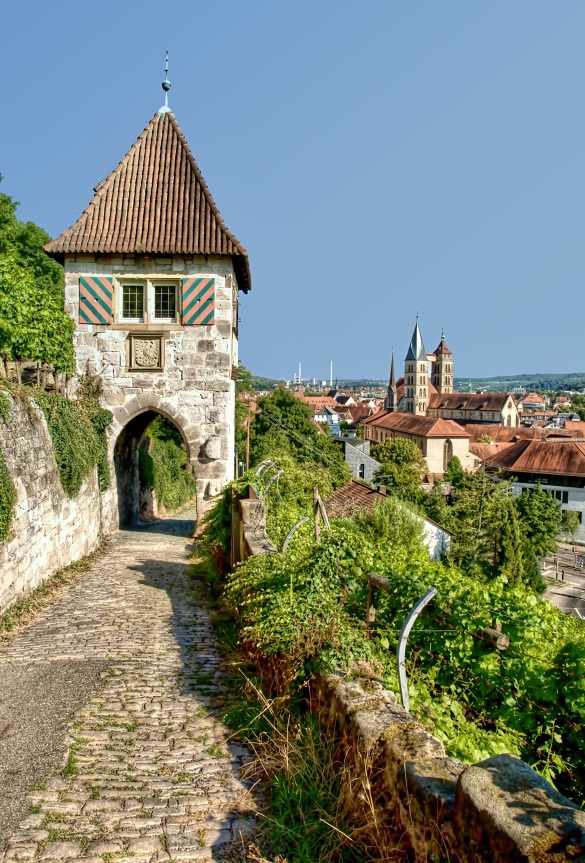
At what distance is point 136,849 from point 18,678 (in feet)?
9.63

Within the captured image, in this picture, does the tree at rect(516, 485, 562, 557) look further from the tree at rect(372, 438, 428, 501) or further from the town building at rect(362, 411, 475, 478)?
the town building at rect(362, 411, 475, 478)

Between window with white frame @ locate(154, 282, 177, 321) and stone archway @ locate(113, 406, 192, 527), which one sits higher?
window with white frame @ locate(154, 282, 177, 321)

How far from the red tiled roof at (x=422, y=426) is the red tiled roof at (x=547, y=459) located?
953 inches

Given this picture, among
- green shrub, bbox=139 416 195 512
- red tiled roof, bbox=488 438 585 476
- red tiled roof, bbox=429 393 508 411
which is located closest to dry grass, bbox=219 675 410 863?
green shrub, bbox=139 416 195 512

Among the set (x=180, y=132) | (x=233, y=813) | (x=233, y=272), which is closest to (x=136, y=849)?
(x=233, y=813)

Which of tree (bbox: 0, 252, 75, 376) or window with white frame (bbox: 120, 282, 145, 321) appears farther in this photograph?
window with white frame (bbox: 120, 282, 145, 321)

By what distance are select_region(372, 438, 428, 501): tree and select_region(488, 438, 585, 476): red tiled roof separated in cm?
864

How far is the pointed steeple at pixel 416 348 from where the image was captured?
156m

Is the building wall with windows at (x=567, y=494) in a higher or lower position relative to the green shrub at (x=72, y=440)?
lower

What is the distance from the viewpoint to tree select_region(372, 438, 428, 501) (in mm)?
62594

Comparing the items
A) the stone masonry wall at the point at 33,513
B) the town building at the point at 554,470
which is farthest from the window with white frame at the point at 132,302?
the town building at the point at 554,470

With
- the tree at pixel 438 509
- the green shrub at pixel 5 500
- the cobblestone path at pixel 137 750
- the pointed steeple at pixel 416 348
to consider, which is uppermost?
the pointed steeple at pixel 416 348

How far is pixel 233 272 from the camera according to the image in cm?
1642

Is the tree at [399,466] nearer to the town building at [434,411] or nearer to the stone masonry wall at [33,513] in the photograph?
the town building at [434,411]
